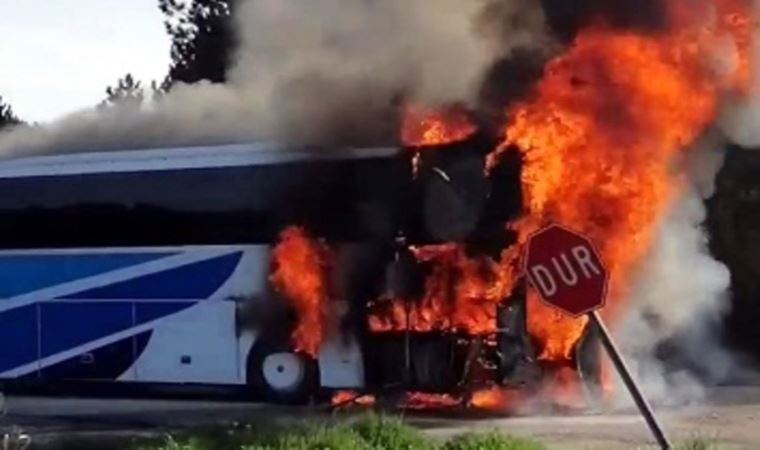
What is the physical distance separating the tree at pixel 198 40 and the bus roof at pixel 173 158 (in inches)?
555

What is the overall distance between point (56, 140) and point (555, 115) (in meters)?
8.37

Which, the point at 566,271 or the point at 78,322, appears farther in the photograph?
the point at 78,322

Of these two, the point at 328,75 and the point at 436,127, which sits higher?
the point at 328,75

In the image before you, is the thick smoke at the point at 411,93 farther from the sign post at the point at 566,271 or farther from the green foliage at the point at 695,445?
the sign post at the point at 566,271

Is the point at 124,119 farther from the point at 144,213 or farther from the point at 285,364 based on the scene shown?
the point at 285,364

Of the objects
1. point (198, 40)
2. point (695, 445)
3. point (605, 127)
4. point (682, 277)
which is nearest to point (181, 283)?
point (605, 127)

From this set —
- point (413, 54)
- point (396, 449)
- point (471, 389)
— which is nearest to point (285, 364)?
point (471, 389)

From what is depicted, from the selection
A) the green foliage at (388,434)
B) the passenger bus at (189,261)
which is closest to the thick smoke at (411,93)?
the passenger bus at (189,261)

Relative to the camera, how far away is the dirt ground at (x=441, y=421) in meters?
18.3

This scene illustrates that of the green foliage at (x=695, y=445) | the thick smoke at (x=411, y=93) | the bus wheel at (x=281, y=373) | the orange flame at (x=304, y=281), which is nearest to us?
the green foliage at (x=695, y=445)

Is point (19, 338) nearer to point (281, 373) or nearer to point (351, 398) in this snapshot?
point (281, 373)

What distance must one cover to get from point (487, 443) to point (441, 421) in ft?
19.6

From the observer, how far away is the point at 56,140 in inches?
983

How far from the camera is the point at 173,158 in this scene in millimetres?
22312
